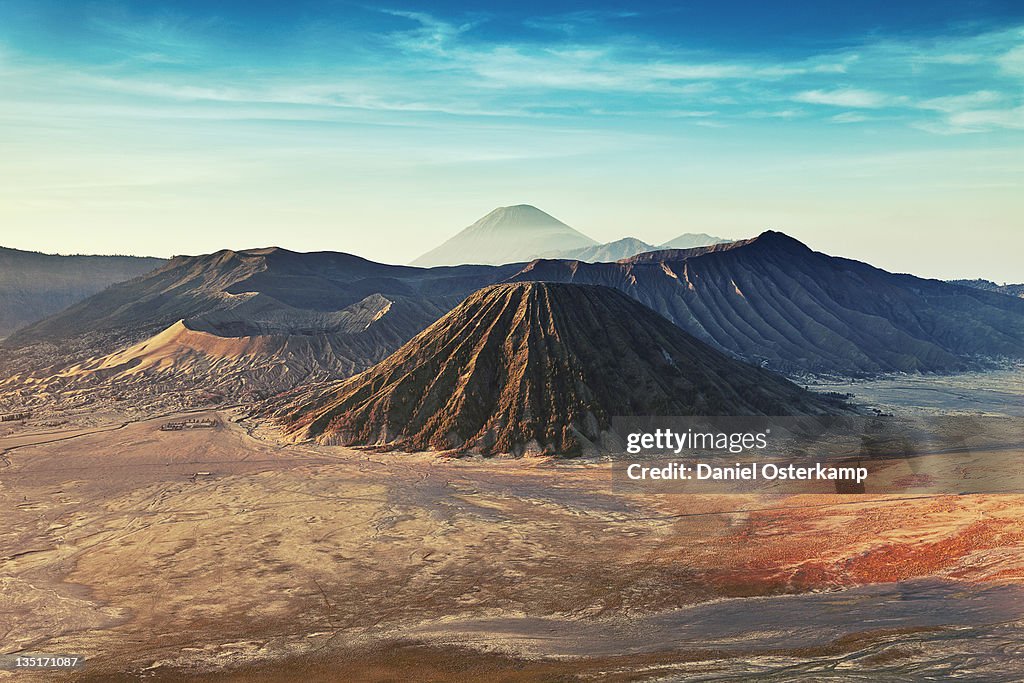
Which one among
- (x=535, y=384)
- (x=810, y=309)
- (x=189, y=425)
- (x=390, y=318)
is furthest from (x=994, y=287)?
(x=189, y=425)

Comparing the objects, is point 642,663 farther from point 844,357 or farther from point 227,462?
point 844,357

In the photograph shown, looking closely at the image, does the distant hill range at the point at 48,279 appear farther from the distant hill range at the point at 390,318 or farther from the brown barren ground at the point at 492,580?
the brown barren ground at the point at 492,580

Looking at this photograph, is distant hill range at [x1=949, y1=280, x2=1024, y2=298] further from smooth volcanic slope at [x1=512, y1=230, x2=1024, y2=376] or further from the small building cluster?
the small building cluster

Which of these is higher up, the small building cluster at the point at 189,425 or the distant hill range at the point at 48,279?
the distant hill range at the point at 48,279

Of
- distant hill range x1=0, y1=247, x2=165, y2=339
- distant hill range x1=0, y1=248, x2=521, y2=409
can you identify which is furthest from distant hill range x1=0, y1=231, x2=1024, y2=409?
distant hill range x1=0, y1=247, x2=165, y2=339

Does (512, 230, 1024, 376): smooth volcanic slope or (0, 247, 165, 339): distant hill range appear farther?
(0, 247, 165, 339): distant hill range

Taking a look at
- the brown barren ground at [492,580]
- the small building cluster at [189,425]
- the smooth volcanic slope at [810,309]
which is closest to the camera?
the brown barren ground at [492,580]

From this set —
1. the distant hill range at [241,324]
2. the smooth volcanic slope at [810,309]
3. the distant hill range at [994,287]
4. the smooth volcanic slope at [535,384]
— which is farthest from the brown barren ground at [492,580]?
the distant hill range at [994,287]
